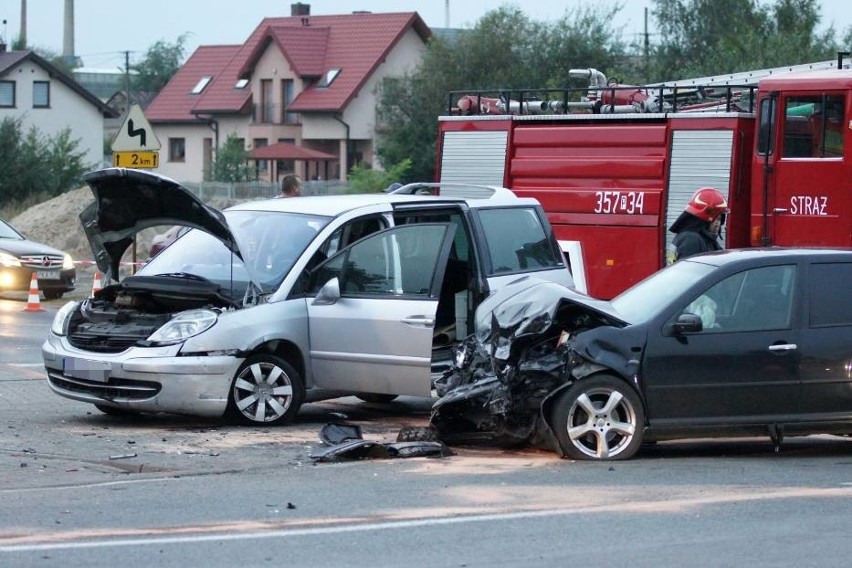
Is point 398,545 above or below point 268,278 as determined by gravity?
below

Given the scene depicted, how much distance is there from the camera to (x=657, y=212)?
687 inches

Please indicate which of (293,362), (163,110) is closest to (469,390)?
(293,362)

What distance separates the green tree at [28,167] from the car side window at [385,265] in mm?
40447

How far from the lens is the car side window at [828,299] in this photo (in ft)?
Result: 33.9

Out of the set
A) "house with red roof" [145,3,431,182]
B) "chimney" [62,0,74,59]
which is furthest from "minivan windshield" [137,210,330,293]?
"chimney" [62,0,74,59]

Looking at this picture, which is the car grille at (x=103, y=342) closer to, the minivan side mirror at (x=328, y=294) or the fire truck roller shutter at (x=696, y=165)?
the minivan side mirror at (x=328, y=294)

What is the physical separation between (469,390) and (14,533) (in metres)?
3.85

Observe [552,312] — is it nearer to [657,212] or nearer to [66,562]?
[66,562]

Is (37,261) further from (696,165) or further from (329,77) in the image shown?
(329,77)

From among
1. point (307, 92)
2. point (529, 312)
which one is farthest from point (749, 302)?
point (307, 92)

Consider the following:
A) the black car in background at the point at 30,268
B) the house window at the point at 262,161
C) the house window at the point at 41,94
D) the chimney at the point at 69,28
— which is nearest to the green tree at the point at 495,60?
the house window at the point at 262,161

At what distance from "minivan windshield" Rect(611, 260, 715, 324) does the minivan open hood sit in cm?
312

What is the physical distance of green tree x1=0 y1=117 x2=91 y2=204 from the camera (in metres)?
50.9

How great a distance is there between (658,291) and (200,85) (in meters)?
71.9
